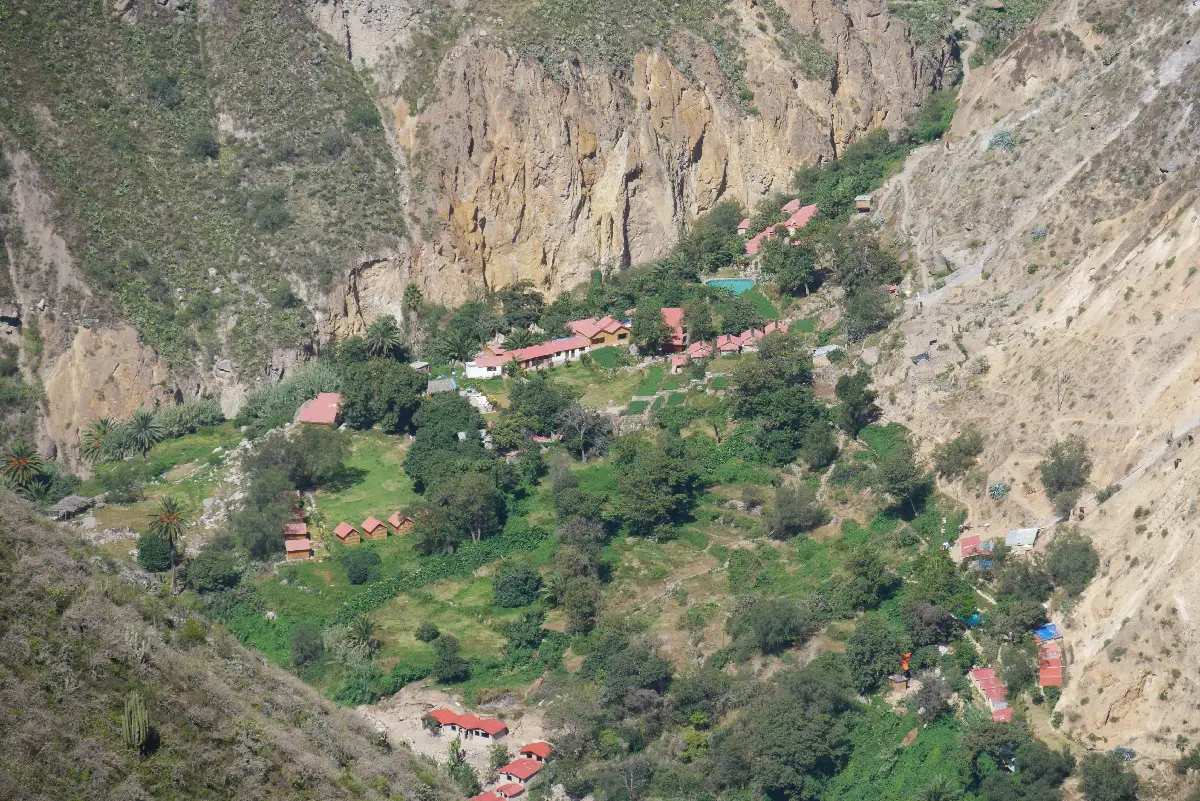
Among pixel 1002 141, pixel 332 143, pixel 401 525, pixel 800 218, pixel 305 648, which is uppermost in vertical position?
pixel 332 143

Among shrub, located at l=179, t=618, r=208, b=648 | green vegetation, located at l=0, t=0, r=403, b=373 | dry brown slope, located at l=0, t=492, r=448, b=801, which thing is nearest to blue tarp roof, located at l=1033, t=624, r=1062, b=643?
dry brown slope, located at l=0, t=492, r=448, b=801

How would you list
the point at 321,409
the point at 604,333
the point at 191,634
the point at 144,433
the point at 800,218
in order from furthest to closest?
the point at 800,218 < the point at 604,333 < the point at 321,409 < the point at 144,433 < the point at 191,634

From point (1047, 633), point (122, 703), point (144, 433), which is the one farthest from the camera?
point (144, 433)

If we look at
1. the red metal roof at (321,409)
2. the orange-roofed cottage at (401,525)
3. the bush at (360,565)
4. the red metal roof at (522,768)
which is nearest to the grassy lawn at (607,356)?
the red metal roof at (321,409)

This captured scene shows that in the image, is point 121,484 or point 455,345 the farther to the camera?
point 455,345

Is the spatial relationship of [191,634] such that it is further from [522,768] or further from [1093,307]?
[1093,307]

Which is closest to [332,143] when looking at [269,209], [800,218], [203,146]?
[269,209]

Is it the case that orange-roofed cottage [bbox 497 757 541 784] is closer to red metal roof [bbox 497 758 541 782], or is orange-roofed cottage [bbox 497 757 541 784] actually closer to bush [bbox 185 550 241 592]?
red metal roof [bbox 497 758 541 782]
